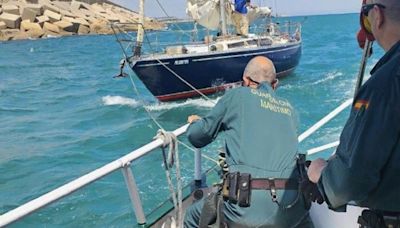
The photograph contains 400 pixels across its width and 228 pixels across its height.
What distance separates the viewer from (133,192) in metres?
3.67

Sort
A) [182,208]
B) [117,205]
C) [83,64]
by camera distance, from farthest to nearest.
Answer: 1. [83,64]
2. [117,205]
3. [182,208]

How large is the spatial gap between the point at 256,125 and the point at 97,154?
373 inches

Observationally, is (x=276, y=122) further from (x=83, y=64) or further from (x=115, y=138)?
(x=83, y=64)

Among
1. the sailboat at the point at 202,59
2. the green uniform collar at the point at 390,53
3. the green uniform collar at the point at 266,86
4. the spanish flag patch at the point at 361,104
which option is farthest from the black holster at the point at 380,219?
the sailboat at the point at 202,59

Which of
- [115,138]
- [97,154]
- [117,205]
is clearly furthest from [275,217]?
[115,138]

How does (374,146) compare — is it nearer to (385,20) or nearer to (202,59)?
(385,20)

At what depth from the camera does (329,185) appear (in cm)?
185

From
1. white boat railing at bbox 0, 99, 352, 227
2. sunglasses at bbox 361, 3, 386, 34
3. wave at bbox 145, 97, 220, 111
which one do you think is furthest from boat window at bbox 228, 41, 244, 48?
sunglasses at bbox 361, 3, 386, 34

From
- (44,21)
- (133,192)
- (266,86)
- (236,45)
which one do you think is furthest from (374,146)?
(44,21)

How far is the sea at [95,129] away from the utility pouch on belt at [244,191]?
1.04 m

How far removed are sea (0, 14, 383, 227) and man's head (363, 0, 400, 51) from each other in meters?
1.93

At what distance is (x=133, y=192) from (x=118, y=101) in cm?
1625

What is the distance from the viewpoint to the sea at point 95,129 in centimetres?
816

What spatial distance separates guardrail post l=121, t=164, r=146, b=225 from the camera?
3.45 metres
